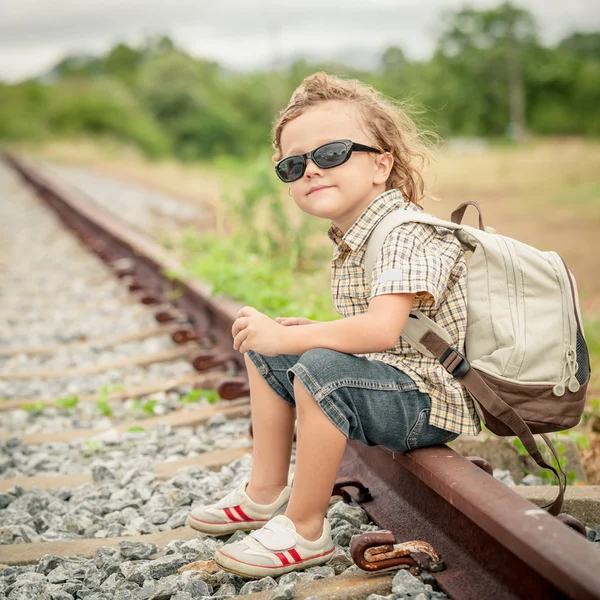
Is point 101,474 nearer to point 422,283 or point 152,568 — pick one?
point 152,568

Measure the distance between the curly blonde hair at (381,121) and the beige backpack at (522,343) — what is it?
0.29 metres

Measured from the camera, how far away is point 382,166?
88.6 inches

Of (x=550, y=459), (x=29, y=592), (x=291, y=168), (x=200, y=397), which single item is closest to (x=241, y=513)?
(x=29, y=592)

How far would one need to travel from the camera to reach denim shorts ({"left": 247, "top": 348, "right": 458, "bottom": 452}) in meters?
1.96

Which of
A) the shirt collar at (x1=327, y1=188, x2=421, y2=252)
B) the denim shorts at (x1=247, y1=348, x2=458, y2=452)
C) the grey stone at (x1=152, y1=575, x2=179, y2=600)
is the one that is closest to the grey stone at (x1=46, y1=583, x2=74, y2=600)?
the grey stone at (x1=152, y1=575, x2=179, y2=600)

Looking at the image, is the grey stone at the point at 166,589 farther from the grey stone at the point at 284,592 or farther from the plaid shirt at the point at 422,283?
the plaid shirt at the point at 422,283

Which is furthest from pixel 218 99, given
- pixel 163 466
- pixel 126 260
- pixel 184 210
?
pixel 163 466

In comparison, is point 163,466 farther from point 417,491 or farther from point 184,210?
point 184,210

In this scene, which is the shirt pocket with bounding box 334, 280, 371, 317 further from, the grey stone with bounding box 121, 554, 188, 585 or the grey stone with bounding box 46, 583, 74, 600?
the grey stone with bounding box 46, 583, 74, 600

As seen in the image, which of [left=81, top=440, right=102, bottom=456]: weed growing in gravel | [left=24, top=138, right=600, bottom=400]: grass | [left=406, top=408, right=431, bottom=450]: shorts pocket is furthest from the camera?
[left=24, top=138, right=600, bottom=400]: grass

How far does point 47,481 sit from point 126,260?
13.1ft

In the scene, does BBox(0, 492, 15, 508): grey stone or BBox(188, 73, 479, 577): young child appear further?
BBox(0, 492, 15, 508): grey stone

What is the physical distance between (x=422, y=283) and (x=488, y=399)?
36 cm

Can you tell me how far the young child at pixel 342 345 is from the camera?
6.44ft
